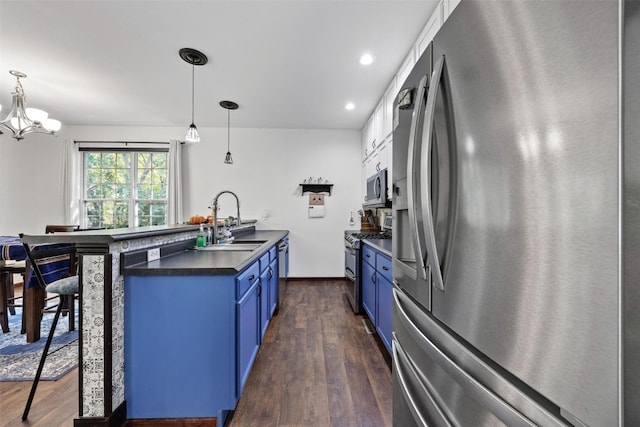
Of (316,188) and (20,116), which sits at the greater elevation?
(20,116)

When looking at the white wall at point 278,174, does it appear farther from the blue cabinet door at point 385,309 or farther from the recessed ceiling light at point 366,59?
the blue cabinet door at point 385,309

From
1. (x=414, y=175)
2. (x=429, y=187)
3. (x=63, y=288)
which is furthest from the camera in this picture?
(x=63, y=288)

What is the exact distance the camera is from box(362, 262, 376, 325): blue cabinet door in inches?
102

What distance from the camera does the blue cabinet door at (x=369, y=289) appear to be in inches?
102

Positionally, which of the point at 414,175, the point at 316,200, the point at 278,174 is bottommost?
the point at 414,175

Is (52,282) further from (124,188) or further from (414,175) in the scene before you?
(124,188)

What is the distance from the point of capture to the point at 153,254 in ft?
5.70

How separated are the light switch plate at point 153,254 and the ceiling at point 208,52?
1820 millimetres

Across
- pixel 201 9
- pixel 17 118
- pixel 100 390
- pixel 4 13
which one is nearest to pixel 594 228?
pixel 100 390

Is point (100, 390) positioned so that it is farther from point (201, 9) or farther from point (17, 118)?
point (17, 118)

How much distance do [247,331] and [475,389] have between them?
1.47 metres

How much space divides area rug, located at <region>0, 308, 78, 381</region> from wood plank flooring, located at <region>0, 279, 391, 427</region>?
0.10 metres

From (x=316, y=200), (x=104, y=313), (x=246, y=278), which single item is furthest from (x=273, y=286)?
(x=316, y=200)

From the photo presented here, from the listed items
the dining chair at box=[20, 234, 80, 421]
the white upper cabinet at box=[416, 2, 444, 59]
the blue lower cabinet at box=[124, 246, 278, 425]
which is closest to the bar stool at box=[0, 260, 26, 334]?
the dining chair at box=[20, 234, 80, 421]
